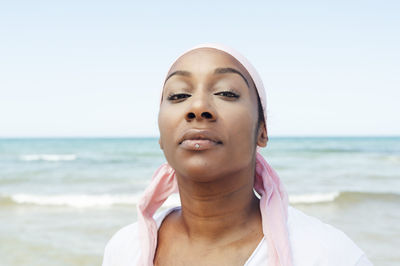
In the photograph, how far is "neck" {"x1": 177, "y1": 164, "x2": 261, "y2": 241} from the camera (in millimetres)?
1826

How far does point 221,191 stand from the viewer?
1829 mm

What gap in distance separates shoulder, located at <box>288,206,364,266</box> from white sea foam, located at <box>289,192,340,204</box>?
7.13 m

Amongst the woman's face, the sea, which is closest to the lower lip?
the woman's face

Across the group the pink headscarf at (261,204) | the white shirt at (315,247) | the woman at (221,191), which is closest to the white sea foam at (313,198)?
the pink headscarf at (261,204)

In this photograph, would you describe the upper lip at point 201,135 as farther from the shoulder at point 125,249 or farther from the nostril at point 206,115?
the shoulder at point 125,249

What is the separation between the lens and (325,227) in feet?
5.63

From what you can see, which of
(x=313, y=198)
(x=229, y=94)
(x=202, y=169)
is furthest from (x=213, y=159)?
(x=313, y=198)

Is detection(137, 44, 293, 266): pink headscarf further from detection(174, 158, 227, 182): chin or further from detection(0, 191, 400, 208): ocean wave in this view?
detection(0, 191, 400, 208): ocean wave

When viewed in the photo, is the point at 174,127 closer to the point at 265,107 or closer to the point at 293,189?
the point at 265,107

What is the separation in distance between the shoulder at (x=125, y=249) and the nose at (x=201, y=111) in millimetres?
707

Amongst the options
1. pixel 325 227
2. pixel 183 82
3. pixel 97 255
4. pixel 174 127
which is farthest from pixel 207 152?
pixel 97 255

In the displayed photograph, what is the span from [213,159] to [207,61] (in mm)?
476

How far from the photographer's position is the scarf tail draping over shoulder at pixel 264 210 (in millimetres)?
1629

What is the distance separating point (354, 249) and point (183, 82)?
104 cm
